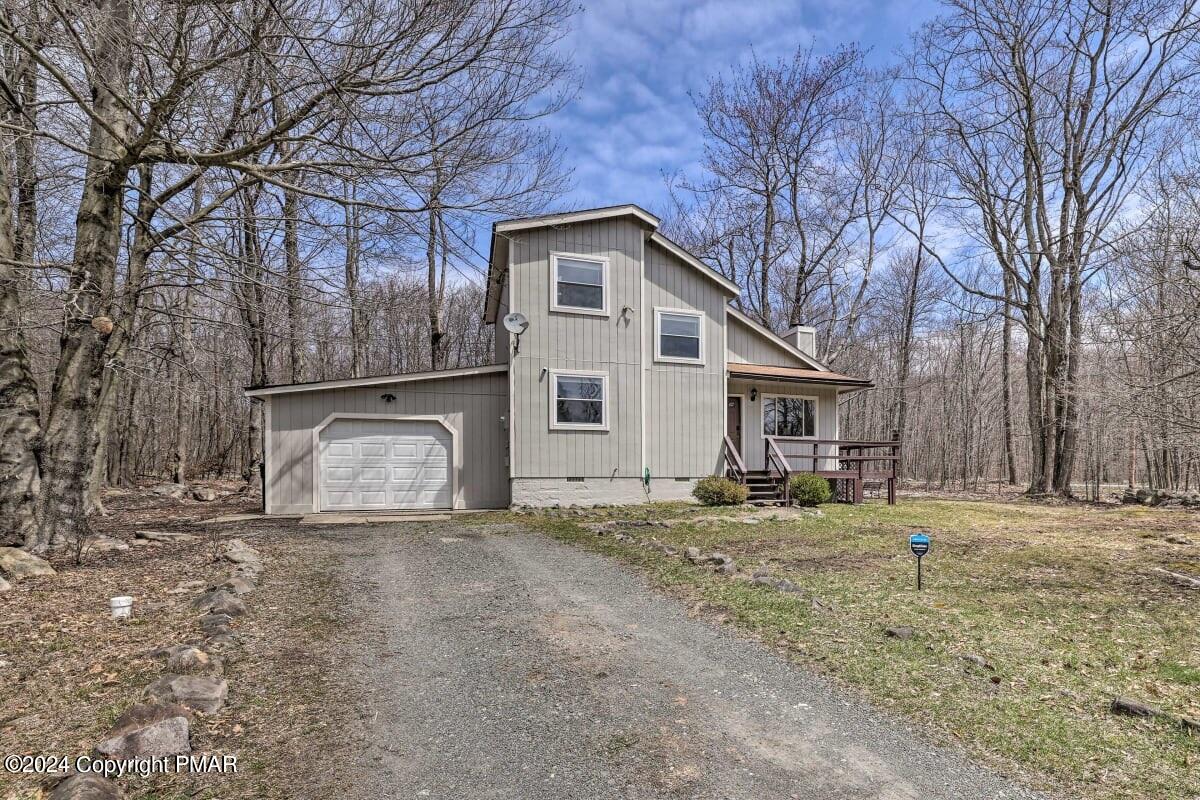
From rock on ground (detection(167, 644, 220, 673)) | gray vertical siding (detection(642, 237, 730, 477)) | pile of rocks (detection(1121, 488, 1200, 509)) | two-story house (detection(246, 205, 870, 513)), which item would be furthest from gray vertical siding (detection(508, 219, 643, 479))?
pile of rocks (detection(1121, 488, 1200, 509))

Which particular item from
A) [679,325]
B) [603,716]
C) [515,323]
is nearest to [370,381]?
[515,323]

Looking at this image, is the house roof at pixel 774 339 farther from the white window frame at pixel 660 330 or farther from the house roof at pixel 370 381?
the house roof at pixel 370 381

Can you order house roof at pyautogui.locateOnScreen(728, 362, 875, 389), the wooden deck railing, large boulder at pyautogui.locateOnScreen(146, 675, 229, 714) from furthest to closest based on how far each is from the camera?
house roof at pyautogui.locateOnScreen(728, 362, 875, 389)
the wooden deck railing
large boulder at pyautogui.locateOnScreen(146, 675, 229, 714)

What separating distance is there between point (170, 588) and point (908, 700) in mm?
6002

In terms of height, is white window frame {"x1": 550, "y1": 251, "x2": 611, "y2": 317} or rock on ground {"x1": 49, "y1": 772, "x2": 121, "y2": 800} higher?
white window frame {"x1": 550, "y1": 251, "x2": 611, "y2": 317}

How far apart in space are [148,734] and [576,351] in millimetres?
10302

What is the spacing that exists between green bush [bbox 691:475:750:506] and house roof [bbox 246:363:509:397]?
4928 millimetres

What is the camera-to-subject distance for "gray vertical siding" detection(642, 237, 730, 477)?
13.0 metres

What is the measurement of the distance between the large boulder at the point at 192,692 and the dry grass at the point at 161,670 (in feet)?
0.26

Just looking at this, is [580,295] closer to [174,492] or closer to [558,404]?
[558,404]

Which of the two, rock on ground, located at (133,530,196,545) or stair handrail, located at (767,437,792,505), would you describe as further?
stair handrail, located at (767,437,792,505)

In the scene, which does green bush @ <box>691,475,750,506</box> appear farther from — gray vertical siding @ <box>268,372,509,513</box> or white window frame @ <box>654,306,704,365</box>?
gray vertical siding @ <box>268,372,509,513</box>

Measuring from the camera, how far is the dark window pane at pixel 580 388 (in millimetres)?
12375

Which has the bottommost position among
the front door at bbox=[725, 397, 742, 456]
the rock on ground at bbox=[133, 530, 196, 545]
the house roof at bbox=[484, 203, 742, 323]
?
Result: the rock on ground at bbox=[133, 530, 196, 545]
